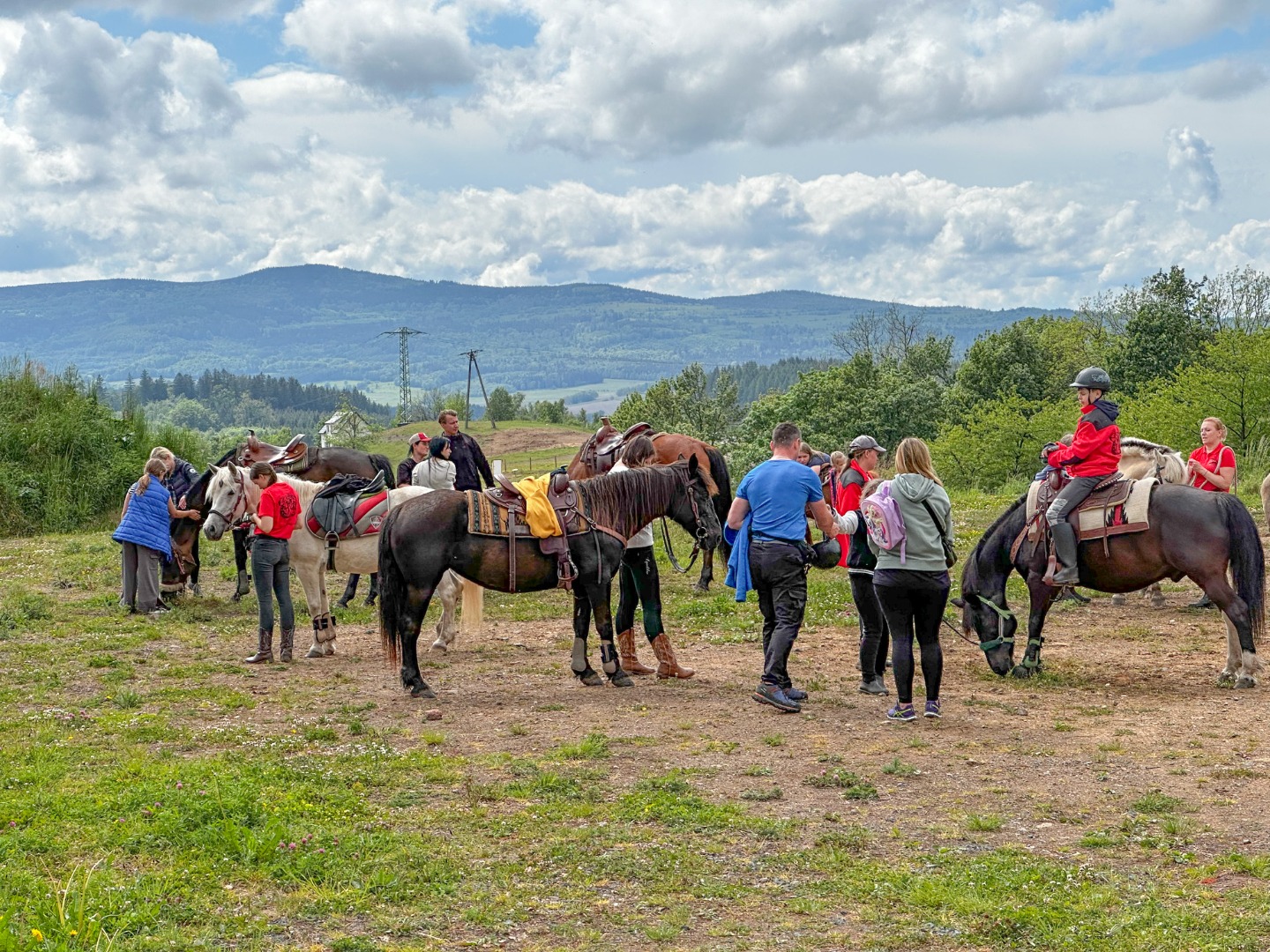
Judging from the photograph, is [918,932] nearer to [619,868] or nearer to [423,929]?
[619,868]

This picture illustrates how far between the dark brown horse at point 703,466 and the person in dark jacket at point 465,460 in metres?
1.24

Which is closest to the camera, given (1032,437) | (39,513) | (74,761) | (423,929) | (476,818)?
(423,929)

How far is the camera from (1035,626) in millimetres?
11000

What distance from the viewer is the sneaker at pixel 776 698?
9352 millimetres

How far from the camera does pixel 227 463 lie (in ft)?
43.2

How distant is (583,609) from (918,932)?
5686 millimetres

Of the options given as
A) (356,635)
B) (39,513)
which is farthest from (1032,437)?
Result: (356,635)

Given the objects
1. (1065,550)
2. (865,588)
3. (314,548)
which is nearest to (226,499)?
(314,548)

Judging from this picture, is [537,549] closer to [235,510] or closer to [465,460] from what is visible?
[235,510]

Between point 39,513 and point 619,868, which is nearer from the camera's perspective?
point 619,868

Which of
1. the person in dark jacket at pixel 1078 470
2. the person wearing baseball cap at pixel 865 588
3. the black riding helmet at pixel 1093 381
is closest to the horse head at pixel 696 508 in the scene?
the person wearing baseball cap at pixel 865 588

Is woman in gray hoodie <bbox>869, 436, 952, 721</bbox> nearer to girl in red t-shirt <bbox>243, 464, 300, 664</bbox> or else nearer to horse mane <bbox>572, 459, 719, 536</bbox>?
horse mane <bbox>572, 459, 719, 536</bbox>

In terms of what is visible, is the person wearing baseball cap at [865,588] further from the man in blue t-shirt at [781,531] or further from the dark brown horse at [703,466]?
the dark brown horse at [703,466]

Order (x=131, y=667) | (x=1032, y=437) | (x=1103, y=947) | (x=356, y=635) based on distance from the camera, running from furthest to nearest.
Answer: (x=1032, y=437)
(x=356, y=635)
(x=131, y=667)
(x=1103, y=947)
